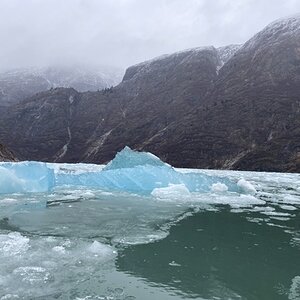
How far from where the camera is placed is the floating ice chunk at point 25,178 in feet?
86.5

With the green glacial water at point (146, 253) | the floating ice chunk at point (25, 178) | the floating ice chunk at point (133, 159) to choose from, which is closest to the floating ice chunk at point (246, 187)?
the floating ice chunk at point (133, 159)

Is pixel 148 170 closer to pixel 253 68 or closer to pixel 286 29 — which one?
pixel 253 68

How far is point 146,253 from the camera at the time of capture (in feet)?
36.7

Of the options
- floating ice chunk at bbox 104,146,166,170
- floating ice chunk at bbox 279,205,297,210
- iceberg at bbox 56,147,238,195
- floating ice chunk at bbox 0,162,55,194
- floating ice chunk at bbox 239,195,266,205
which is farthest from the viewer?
floating ice chunk at bbox 104,146,166,170

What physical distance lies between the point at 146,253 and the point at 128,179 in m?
20.0

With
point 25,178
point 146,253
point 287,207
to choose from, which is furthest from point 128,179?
point 146,253

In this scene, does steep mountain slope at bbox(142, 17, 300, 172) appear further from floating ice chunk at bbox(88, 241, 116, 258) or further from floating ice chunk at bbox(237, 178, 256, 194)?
floating ice chunk at bbox(88, 241, 116, 258)

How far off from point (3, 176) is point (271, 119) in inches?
4712

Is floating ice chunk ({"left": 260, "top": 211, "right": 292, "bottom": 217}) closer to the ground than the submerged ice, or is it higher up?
closer to the ground

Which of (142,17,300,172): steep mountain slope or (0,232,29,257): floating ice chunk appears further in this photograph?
(142,17,300,172): steep mountain slope

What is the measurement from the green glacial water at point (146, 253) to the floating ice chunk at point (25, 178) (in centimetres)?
732

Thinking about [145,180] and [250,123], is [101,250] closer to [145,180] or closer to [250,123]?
[145,180]

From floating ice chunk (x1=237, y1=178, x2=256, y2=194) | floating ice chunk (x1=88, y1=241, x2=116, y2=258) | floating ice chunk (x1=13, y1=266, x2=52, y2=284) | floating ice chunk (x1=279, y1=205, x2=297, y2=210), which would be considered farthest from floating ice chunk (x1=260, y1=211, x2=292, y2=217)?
floating ice chunk (x1=13, y1=266, x2=52, y2=284)

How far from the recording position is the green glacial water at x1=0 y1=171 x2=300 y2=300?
8391 mm
